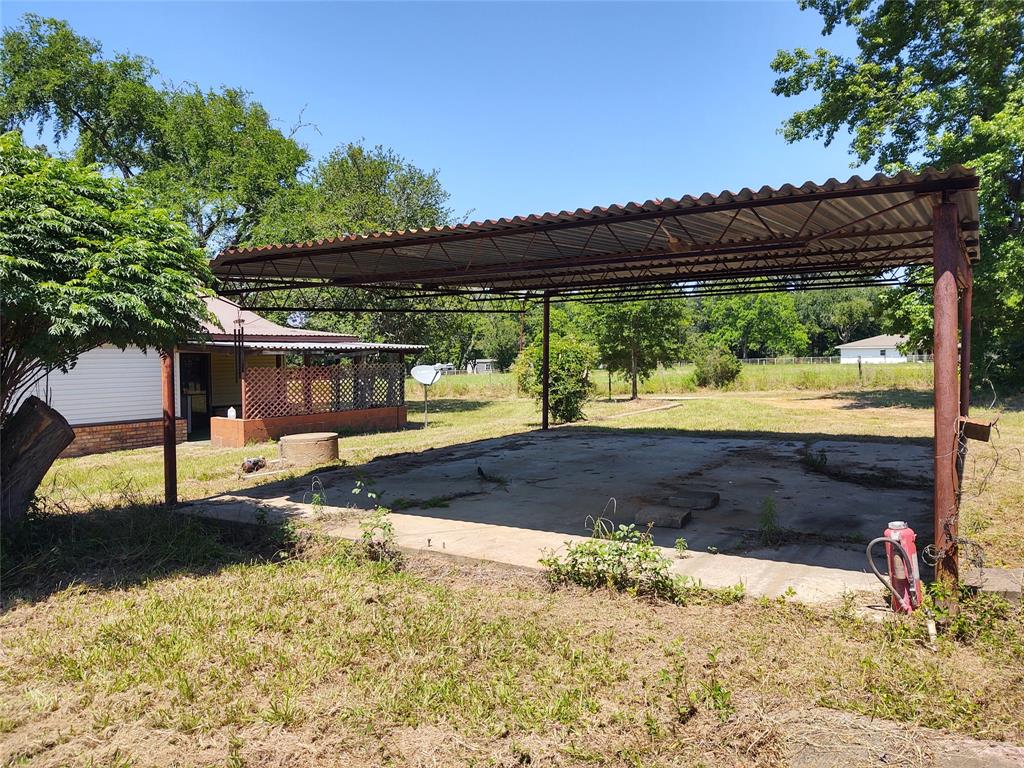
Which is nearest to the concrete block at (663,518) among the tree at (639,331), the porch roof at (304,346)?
the porch roof at (304,346)

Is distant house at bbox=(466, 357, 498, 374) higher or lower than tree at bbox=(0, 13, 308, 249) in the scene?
lower

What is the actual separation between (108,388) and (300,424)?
3922 mm

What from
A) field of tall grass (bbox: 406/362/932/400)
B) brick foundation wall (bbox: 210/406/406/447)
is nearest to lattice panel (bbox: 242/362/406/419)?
brick foundation wall (bbox: 210/406/406/447)

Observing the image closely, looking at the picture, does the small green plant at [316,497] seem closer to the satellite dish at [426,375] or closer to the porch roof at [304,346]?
the porch roof at [304,346]

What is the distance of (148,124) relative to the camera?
2300 cm

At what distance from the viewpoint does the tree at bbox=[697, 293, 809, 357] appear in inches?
2534

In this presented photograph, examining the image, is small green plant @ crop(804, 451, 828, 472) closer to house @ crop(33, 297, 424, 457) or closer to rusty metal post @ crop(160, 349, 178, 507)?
rusty metal post @ crop(160, 349, 178, 507)

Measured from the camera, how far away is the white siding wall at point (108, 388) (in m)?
12.7

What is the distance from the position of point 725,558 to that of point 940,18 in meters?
21.2

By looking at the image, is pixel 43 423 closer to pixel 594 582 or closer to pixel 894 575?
pixel 594 582

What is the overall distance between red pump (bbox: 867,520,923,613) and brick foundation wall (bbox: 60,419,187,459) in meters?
12.0

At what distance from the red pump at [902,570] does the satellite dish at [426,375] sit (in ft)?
42.8

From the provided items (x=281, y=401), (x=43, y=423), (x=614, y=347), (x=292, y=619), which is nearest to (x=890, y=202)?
(x=292, y=619)

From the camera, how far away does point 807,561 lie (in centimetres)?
520
